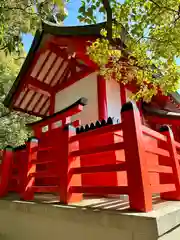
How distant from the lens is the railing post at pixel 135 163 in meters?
2.16

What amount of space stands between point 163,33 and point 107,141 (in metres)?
2.99

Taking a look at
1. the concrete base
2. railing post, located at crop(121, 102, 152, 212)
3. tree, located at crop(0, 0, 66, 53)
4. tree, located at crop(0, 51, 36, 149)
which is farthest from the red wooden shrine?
tree, located at crop(0, 51, 36, 149)

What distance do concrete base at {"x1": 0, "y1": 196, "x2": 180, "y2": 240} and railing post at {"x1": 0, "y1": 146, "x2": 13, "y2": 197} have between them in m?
0.76

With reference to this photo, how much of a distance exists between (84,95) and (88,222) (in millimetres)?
3927

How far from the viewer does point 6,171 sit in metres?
4.62

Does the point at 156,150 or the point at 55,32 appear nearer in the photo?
the point at 156,150

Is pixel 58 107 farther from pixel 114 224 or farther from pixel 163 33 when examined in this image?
pixel 114 224

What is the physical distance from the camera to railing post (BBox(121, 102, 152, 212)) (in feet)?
7.09

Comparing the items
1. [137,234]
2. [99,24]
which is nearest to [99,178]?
[137,234]

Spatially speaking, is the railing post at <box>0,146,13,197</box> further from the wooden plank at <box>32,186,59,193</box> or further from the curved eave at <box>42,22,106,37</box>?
the curved eave at <box>42,22,106,37</box>

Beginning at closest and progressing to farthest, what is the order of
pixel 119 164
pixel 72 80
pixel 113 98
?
pixel 119 164
pixel 113 98
pixel 72 80

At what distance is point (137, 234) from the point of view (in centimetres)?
196

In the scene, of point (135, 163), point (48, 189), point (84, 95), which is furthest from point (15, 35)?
point (135, 163)

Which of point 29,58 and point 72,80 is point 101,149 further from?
point 29,58
